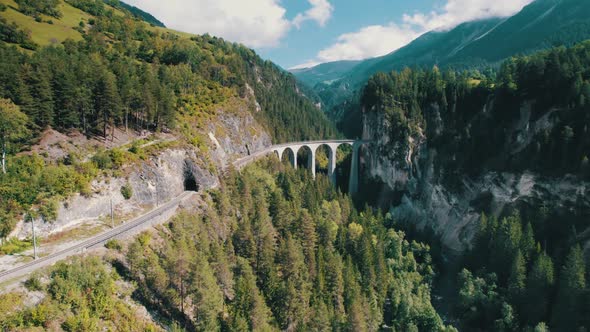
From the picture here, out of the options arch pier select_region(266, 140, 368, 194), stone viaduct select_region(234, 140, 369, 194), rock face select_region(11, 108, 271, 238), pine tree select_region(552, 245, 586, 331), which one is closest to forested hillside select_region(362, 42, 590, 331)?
pine tree select_region(552, 245, 586, 331)

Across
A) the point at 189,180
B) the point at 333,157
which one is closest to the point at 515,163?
the point at 333,157

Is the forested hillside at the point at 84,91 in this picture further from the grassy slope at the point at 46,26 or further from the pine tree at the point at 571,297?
the pine tree at the point at 571,297

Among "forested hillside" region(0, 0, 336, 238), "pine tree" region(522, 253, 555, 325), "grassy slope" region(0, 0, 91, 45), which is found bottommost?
"pine tree" region(522, 253, 555, 325)

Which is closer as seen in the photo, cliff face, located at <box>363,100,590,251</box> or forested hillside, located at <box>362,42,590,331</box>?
forested hillside, located at <box>362,42,590,331</box>

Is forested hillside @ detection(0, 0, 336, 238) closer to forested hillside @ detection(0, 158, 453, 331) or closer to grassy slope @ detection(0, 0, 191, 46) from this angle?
grassy slope @ detection(0, 0, 191, 46)

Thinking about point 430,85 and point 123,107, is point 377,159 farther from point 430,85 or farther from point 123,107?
point 123,107

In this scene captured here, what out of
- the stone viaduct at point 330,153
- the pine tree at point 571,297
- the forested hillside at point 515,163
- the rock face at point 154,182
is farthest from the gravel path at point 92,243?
the pine tree at point 571,297
